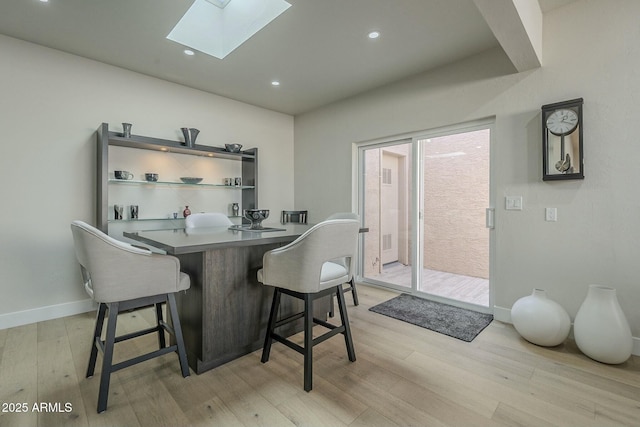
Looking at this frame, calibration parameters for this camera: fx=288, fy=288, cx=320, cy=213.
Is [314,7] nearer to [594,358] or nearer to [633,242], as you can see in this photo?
[633,242]

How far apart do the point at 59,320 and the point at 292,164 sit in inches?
139

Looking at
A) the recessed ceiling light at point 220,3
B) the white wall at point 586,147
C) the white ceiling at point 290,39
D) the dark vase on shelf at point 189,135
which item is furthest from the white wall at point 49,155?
the white wall at point 586,147

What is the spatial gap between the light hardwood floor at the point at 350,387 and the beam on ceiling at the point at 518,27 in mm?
2349

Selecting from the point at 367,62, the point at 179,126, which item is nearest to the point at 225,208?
the point at 179,126

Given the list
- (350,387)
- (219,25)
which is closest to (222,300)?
(350,387)

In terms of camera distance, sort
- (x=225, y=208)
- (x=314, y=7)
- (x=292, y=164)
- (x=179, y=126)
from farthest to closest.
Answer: (x=292, y=164) < (x=225, y=208) < (x=179, y=126) < (x=314, y=7)

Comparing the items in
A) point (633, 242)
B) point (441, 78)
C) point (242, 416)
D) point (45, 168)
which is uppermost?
point (441, 78)

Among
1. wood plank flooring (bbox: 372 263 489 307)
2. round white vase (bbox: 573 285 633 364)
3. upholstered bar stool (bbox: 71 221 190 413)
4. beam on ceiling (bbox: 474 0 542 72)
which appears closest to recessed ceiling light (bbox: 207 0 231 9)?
beam on ceiling (bbox: 474 0 542 72)

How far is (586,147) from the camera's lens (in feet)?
7.63

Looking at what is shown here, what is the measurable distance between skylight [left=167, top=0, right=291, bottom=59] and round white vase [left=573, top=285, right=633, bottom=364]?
3.36 metres

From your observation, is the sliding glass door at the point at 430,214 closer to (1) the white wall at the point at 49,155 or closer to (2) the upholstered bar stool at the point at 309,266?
(2) the upholstered bar stool at the point at 309,266

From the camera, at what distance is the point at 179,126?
12.1ft

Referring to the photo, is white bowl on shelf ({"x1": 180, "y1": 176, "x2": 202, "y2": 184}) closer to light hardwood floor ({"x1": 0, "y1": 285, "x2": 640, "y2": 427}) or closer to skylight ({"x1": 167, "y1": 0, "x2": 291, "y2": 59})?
skylight ({"x1": 167, "y1": 0, "x2": 291, "y2": 59})

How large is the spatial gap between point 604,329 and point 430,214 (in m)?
1.82
